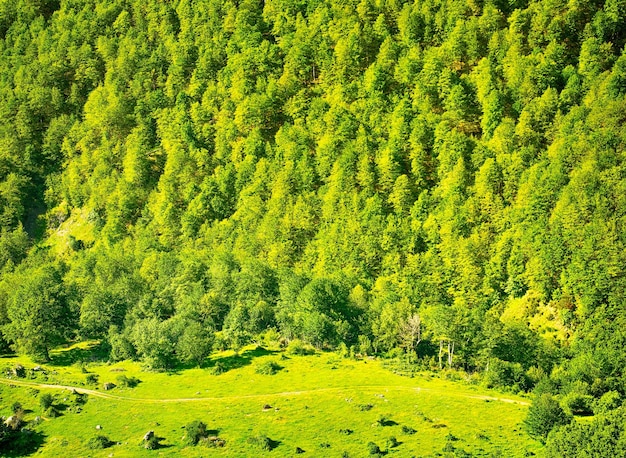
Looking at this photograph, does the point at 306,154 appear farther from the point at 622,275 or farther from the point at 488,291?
the point at 622,275

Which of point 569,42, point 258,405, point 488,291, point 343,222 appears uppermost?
point 569,42

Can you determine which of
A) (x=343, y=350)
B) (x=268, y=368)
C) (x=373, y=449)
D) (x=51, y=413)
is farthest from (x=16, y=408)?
(x=373, y=449)

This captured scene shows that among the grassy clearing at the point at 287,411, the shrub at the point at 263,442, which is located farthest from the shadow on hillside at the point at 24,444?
the shrub at the point at 263,442

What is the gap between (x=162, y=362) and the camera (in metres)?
121

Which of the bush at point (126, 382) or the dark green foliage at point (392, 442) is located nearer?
the dark green foliage at point (392, 442)

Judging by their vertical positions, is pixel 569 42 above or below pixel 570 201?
above

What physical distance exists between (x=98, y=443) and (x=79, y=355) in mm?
39010

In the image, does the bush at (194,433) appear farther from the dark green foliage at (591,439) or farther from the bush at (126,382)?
the dark green foliage at (591,439)

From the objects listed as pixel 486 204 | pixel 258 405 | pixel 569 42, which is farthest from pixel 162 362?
pixel 569 42

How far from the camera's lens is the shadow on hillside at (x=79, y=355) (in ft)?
420

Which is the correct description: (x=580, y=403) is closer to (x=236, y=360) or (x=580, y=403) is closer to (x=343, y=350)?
(x=343, y=350)

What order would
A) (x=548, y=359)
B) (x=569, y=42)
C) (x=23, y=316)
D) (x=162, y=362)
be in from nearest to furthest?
(x=548, y=359) → (x=162, y=362) → (x=23, y=316) → (x=569, y=42)

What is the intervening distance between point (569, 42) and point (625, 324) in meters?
79.4

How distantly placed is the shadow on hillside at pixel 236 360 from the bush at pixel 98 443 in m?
25.7
